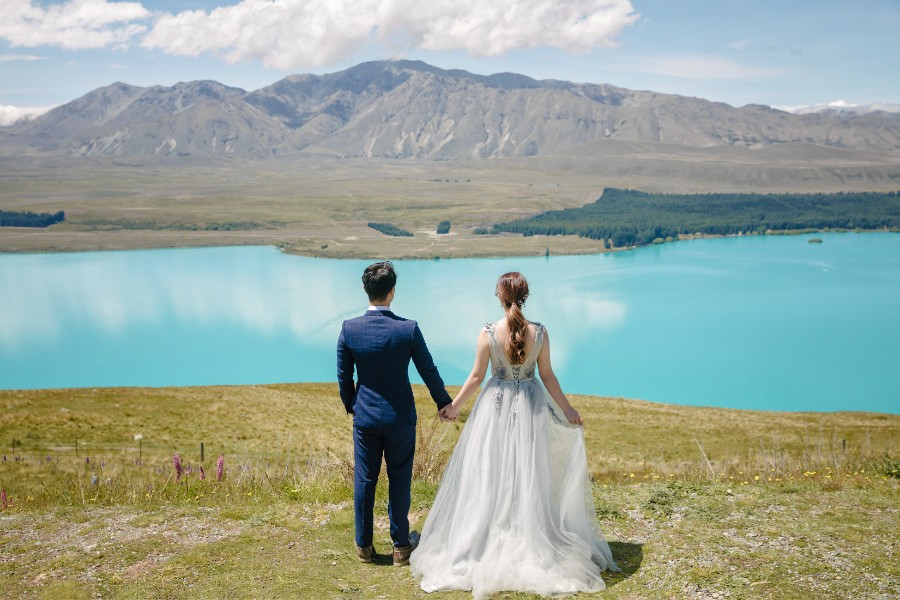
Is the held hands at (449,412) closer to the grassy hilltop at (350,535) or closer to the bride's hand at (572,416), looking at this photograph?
the bride's hand at (572,416)

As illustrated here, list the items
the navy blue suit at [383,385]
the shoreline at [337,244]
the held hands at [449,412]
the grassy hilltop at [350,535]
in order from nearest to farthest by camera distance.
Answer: the grassy hilltop at [350,535] < the navy blue suit at [383,385] < the held hands at [449,412] < the shoreline at [337,244]

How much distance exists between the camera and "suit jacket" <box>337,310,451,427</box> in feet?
18.6

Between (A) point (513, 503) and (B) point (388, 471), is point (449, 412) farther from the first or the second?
(A) point (513, 503)

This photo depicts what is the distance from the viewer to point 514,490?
580 cm

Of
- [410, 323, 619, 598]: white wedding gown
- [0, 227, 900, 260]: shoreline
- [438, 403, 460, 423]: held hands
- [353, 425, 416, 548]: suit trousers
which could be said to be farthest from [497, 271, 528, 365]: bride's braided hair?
[0, 227, 900, 260]: shoreline

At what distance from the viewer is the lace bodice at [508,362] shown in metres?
5.67

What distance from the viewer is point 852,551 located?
5.75 metres

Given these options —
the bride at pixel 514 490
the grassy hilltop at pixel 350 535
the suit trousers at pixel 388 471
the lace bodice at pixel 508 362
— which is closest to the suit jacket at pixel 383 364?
the suit trousers at pixel 388 471

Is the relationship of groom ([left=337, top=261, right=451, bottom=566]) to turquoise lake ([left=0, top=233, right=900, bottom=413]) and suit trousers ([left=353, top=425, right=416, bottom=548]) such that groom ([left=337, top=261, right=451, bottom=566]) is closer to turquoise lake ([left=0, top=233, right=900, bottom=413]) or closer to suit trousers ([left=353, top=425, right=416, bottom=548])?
suit trousers ([left=353, top=425, right=416, bottom=548])

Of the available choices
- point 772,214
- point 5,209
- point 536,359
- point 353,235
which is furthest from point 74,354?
point 772,214

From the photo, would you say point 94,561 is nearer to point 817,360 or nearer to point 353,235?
point 817,360

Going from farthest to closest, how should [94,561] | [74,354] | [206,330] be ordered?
[206,330]
[74,354]
[94,561]

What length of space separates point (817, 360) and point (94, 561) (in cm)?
6925

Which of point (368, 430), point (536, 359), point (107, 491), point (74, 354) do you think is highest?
point (536, 359)
